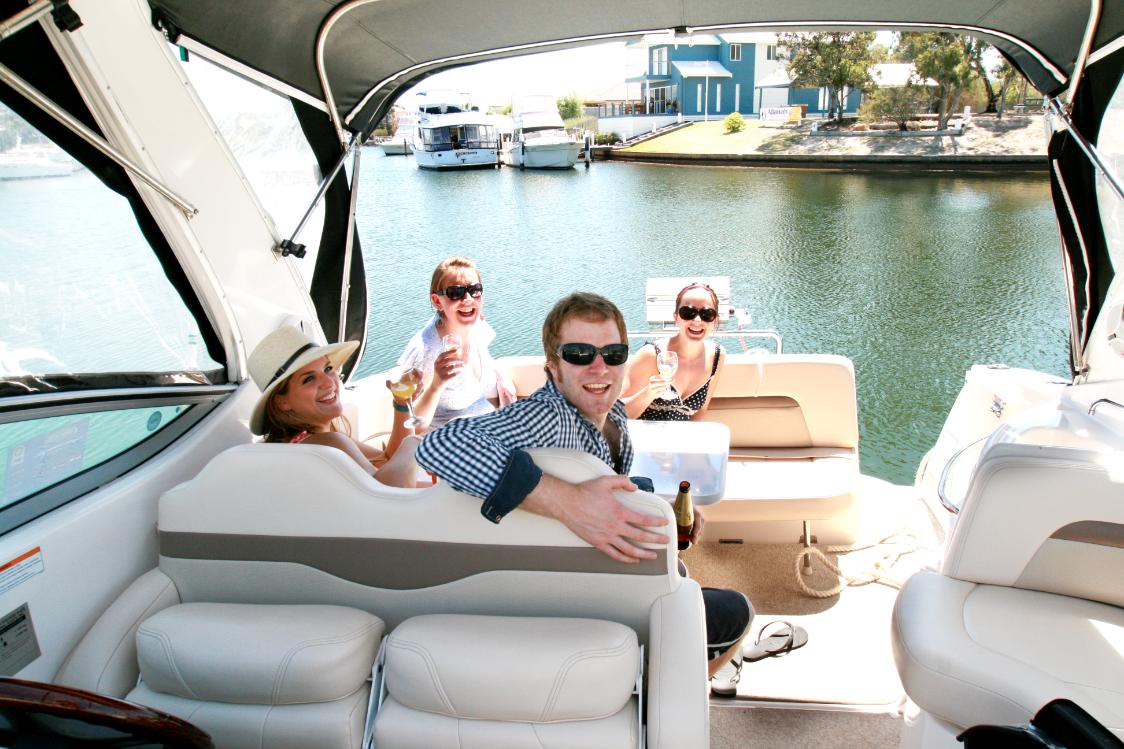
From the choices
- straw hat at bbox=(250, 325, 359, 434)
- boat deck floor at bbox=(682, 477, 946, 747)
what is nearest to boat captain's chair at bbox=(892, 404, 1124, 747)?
boat deck floor at bbox=(682, 477, 946, 747)

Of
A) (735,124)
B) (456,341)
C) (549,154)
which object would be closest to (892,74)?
(735,124)

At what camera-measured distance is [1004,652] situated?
152cm

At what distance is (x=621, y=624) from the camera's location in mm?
1361

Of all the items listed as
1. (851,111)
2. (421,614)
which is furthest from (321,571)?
(851,111)

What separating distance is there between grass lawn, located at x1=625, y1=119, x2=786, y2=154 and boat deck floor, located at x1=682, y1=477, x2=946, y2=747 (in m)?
22.1

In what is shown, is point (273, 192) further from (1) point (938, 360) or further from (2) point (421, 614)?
(1) point (938, 360)

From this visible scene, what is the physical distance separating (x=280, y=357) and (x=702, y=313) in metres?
1.40

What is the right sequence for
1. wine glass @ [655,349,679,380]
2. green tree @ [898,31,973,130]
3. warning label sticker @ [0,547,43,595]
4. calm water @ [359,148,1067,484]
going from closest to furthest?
warning label sticker @ [0,547,43,595], wine glass @ [655,349,679,380], calm water @ [359,148,1067,484], green tree @ [898,31,973,130]

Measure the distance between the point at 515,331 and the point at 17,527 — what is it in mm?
8134

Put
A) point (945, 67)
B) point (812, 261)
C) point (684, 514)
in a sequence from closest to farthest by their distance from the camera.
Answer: point (684, 514) → point (812, 261) → point (945, 67)

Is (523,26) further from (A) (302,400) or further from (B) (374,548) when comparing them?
(B) (374,548)

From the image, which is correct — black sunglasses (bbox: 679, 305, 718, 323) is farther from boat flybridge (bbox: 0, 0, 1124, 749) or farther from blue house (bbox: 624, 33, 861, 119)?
blue house (bbox: 624, 33, 861, 119)

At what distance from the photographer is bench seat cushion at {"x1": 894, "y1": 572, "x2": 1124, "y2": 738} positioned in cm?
145

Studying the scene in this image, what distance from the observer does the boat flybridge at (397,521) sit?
4.40ft
